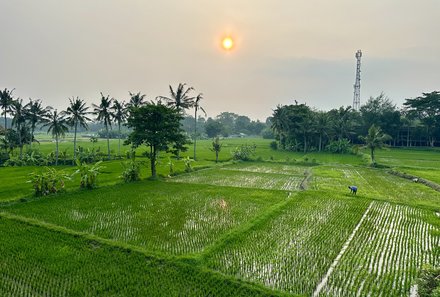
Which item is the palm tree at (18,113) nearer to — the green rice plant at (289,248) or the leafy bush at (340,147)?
the green rice plant at (289,248)

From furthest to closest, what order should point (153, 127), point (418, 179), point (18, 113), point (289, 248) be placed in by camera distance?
point (18, 113), point (418, 179), point (153, 127), point (289, 248)

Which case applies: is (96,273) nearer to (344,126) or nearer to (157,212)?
(157,212)

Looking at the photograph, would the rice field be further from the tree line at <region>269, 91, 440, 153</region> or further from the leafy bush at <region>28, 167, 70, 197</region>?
the tree line at <region>269, 91, 440, 153</region>

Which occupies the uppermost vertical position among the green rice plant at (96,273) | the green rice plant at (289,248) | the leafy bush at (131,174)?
the leafy bush at (131,174)

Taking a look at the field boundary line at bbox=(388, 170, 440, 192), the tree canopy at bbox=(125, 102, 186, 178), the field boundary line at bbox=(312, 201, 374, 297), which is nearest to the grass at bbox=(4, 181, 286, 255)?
the field boundary line at bbox=(312, 201, 374, 297)

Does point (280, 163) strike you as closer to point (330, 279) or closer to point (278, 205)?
point (278, 205)

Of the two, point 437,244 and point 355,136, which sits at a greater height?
point 355,136

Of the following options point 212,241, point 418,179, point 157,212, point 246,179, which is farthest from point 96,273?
point 418,179

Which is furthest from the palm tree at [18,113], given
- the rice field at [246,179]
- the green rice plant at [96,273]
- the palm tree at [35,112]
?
the green rice plant at [96,273]

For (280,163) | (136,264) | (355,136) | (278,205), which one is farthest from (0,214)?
(355,136)
